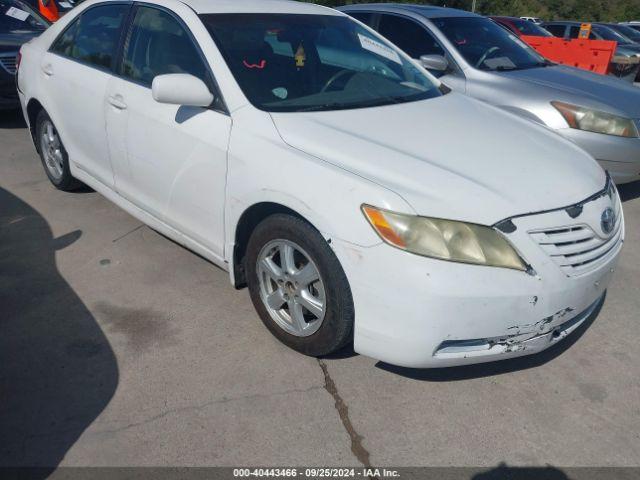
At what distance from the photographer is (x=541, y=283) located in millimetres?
2445

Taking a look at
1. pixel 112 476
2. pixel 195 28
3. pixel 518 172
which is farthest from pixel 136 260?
pixel 518 172

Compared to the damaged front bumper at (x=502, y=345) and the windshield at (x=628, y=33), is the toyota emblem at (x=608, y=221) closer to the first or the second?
the damaged front bumper at (x=502, y=345)

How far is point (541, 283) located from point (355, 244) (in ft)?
2.56

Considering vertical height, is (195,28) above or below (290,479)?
above

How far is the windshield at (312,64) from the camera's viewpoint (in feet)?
10.4

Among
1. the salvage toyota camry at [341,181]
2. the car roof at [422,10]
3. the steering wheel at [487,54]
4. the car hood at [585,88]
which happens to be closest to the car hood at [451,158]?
the salvage toyota camry at [341,181]

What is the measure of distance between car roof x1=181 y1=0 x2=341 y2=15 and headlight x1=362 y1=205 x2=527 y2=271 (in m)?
1.78

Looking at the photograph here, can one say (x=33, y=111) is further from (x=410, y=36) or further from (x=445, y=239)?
(x=445, y=239)

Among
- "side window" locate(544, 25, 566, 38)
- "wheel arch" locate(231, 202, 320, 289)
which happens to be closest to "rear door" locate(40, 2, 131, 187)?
"wheel arch" locate(231, 202, 320, 289)

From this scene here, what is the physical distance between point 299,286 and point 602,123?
342 centimetres

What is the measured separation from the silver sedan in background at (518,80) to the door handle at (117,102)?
9.32 ft

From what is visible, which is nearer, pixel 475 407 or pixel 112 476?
pixel 112 476

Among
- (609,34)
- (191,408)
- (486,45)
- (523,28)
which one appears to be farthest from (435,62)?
(609,34)

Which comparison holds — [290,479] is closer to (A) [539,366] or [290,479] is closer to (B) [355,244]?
(B) [355,244]
